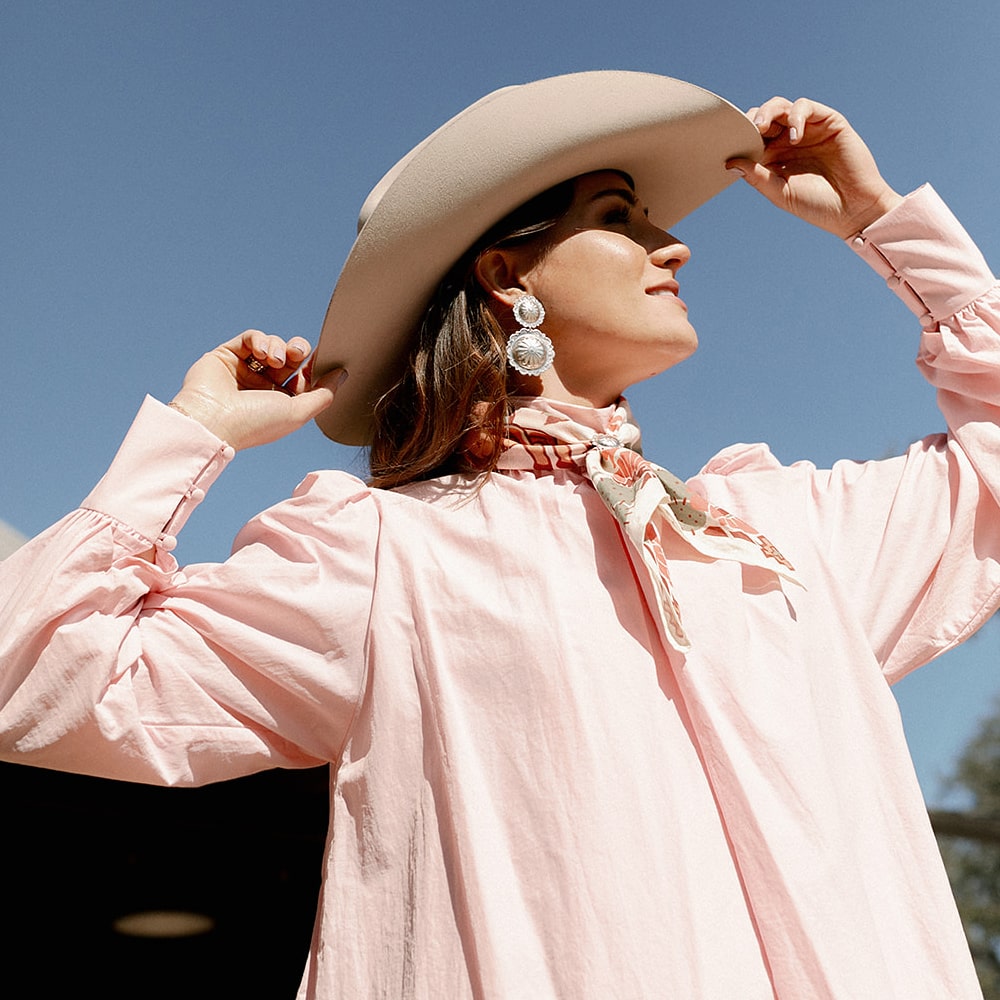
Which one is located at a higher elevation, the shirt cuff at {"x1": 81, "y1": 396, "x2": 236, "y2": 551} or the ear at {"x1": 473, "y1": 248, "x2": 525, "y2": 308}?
the ear at {"x1": 473, "y1": 248, "x2": 525, "y2": 308}

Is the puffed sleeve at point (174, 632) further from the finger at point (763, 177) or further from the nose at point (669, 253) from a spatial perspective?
the finger at point (763, 177)

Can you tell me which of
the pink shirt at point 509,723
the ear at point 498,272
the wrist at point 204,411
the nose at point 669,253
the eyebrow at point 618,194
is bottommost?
the pink shirt at point 509,723

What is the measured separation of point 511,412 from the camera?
165cm

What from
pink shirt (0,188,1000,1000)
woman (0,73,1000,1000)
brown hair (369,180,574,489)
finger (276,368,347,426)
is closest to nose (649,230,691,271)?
woman (0,73,1000,1000)

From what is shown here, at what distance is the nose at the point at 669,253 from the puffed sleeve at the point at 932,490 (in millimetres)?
373

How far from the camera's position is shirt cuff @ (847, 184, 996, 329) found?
5.65ft

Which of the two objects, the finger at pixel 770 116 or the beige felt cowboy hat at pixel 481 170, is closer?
the beige felt cowboy hat at pixel 481 170

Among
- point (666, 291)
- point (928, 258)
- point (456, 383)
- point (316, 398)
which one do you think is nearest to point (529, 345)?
point (456, 383)

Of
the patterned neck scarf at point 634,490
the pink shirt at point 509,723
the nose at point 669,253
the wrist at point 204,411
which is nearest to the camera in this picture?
the pink shirt at point 509,723

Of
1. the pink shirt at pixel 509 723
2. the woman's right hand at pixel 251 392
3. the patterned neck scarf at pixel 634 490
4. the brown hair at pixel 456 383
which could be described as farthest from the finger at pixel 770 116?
the woman's right hand at pixel 251 392

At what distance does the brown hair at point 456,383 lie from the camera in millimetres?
1612

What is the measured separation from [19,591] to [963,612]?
1.36 metres

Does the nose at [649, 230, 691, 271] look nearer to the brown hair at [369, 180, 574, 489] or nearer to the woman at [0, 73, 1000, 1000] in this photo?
the woman at [0, 73, 1000, 1000]

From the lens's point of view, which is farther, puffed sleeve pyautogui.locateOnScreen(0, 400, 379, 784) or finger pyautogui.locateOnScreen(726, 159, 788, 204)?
finger pyautogui.locateOnScreen(726, 159, 788, 204)
